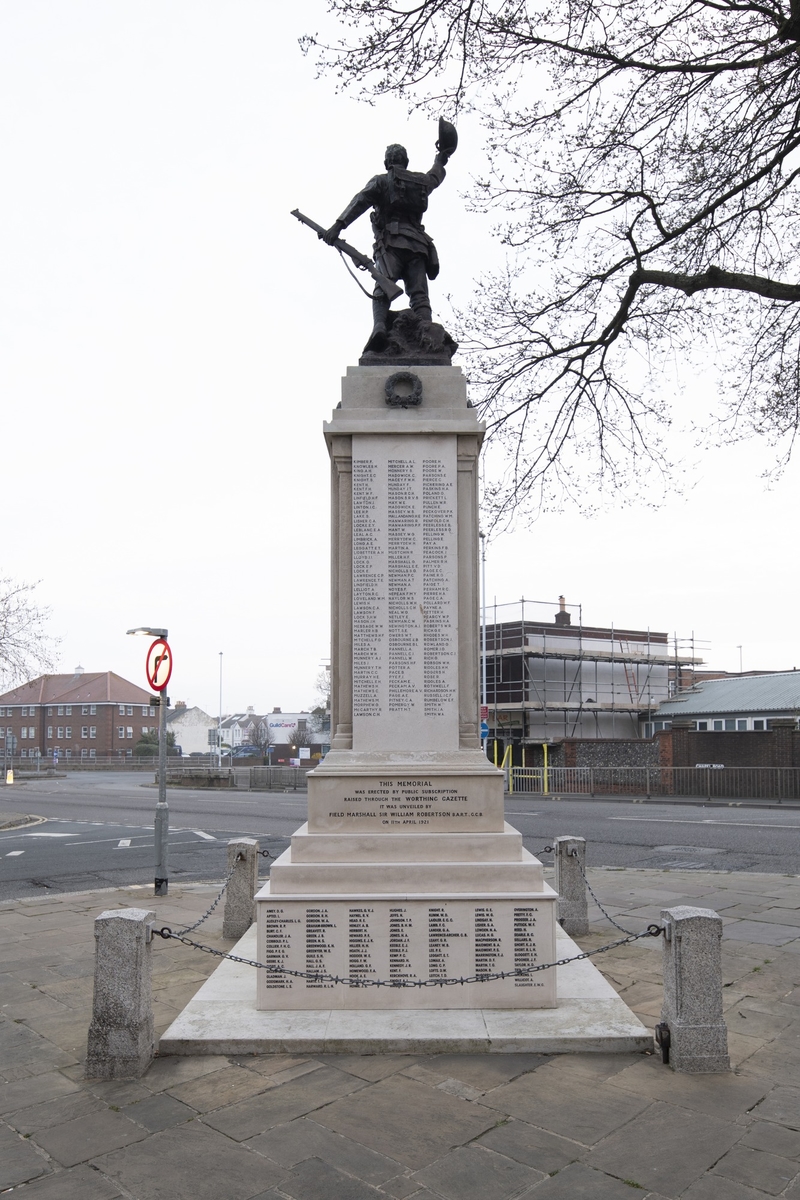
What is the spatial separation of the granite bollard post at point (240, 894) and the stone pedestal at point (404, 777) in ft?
7.83

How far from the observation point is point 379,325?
744cm

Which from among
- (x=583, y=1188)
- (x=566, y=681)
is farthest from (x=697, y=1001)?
(x=566, y=681)

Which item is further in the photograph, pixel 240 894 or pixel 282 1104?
pixel 240 894

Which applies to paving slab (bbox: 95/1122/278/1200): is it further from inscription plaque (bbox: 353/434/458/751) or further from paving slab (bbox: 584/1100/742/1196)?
inscription plaque (bbox: 353/434/458/751)

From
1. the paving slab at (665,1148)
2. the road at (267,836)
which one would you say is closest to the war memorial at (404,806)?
the paving slab at (665,1148)

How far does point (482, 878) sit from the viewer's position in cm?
592

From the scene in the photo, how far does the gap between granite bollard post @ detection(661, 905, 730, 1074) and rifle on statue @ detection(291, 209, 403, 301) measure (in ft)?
17.8

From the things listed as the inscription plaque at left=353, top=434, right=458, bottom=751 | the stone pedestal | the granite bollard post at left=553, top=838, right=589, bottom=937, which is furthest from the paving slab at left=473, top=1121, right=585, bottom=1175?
the granite bollard post at left=553, top=838, right=589, bottom=937

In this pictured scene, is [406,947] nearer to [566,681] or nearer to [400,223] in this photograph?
[400,223]

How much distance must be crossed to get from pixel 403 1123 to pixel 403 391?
199 inches

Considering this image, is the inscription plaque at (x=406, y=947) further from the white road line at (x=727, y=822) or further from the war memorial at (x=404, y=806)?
the white road line at (x=727, y=822)

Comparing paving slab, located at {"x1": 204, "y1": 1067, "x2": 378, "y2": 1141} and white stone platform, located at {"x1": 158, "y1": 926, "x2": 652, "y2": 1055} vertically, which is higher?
white stone platform, located at {"x1": 158, "y1": 926, "x2": 652, "y2": 1055}

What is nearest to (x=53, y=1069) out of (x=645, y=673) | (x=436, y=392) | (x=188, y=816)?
(x=436, y=392)

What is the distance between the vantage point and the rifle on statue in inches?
295
